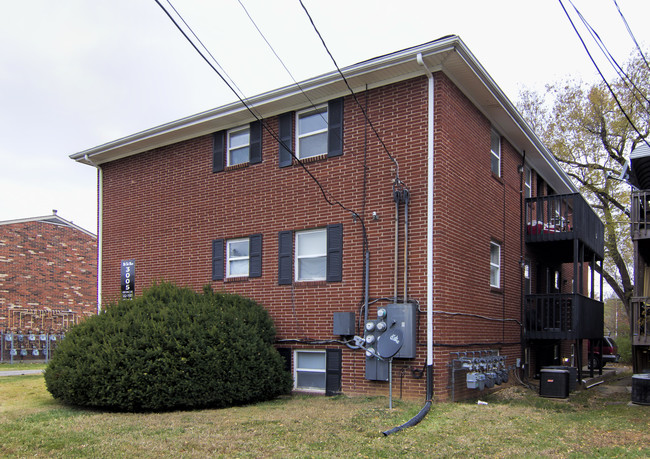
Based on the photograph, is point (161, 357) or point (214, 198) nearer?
point (161, 357)

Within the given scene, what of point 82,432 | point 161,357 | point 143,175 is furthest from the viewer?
point 143,175

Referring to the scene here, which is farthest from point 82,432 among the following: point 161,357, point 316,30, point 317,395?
point 316,30

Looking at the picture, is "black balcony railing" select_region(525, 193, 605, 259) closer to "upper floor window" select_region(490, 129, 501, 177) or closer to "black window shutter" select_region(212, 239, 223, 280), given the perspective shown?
"upper floor window" select_region(490, 129, 501, 177)

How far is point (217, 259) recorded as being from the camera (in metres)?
14.4

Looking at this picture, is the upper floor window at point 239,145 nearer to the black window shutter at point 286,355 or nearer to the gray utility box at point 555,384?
the black window shutter at point 286,355

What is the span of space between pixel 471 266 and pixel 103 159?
34.8 ft

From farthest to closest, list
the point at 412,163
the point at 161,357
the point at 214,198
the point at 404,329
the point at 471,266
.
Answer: the point at 214,198 < the point at 471,266 < the point at 412,163 < the point at 404,329 < the point at 161,357

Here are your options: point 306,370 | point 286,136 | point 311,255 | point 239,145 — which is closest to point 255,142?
point 239,145

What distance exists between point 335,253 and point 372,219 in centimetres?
106

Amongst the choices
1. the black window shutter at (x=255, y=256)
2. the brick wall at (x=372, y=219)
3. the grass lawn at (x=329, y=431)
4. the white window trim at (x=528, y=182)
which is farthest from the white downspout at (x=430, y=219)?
the white window trim at (x=528, y=182)

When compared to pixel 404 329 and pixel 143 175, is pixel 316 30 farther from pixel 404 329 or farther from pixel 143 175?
pixel 143 175

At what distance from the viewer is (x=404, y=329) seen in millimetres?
10977

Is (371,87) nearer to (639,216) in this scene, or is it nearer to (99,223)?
(639,216)

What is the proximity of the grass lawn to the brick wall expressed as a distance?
1.76m
